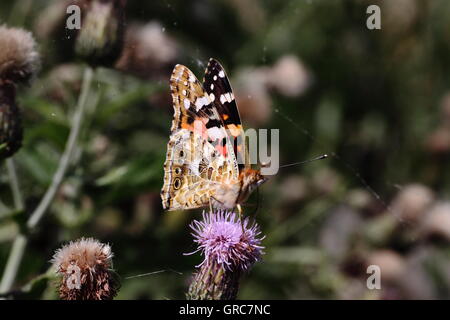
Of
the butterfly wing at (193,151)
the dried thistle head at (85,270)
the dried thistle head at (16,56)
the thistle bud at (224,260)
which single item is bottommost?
the dried thistle head at (85,270)

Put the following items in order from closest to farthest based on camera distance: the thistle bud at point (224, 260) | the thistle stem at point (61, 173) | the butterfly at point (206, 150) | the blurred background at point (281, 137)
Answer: the thistle bud at point (224, 260) → the butterfly at point (206, 150) → the thistle stem at point (61, 173) → the blurred background at point (281, 137)

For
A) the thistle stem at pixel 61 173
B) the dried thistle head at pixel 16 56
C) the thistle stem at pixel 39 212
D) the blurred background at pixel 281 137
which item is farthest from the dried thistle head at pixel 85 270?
the dried thistle head at pixel 16 56

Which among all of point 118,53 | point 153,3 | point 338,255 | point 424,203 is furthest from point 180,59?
point 424,203

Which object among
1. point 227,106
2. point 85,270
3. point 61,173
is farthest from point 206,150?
point 85,270

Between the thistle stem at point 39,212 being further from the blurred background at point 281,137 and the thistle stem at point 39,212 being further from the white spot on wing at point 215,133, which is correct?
the white spot on wing at point 215,133

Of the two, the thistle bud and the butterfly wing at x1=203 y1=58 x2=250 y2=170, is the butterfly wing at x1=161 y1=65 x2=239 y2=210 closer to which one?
the butterfly wing at x1=203 y1=58 x2=250 y2=170

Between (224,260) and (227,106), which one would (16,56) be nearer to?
(227,106)

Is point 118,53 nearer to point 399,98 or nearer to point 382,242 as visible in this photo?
point 382,242
